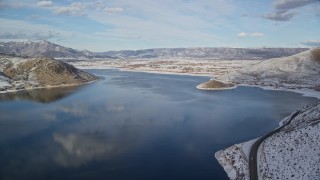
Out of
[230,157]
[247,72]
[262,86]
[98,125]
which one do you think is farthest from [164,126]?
[247,72]

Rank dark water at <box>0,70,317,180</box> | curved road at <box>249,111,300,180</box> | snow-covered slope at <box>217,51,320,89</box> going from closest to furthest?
curved road at <box>249,111,300,180</box> < dark water at <box>0,70,317,180</box> < snow-covered slope at <box>217,51,320,89</box>

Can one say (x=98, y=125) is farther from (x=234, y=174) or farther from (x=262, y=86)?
(x=262, y=86)

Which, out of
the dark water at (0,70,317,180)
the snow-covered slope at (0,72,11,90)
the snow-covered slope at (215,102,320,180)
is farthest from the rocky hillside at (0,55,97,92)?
the snow-covered slope at (215,102,320,180)

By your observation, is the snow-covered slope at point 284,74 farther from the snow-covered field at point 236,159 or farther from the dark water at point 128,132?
the snow-covered field at point 236,159

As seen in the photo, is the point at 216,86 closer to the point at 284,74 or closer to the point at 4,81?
the point at 284,74

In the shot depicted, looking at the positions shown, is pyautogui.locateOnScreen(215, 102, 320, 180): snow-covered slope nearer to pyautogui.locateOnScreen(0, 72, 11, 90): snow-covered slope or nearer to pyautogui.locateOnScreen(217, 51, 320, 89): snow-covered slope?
pyautogui.locateOnScreen(217, 51, 320, 89): snow-covered slope

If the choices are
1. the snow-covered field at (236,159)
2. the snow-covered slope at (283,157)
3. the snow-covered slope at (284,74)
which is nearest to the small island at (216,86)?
the snow-covered slope at (284,74)

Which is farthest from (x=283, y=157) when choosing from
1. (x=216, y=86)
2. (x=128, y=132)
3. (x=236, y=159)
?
(x=216, y=86)
